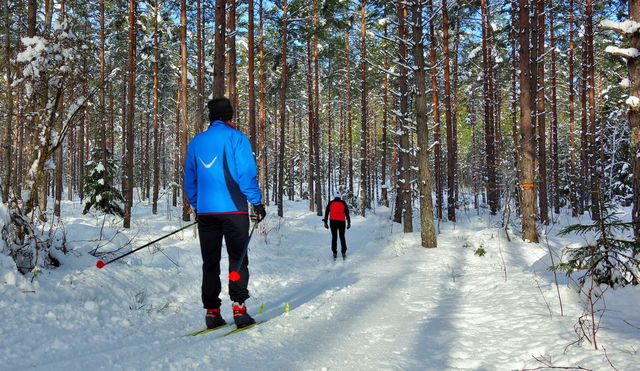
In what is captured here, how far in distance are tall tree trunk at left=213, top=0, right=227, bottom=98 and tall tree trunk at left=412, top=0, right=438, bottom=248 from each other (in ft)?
16.8

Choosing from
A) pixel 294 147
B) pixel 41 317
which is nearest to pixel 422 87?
pixel 41 317

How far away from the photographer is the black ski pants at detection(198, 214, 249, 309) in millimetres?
3662

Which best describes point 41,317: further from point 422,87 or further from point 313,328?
point 422,87

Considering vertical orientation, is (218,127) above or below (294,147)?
below

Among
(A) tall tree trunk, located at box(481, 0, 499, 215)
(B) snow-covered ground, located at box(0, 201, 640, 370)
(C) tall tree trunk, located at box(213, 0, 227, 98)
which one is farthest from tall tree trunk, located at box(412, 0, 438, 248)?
(A) tall tree trunk, located at box(481, 0, 499, 215)

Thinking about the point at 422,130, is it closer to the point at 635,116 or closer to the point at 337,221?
the point at 337,221

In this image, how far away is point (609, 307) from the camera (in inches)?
138

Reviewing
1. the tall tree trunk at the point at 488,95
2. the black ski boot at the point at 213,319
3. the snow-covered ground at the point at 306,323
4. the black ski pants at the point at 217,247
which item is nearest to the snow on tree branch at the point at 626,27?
the snow-covered ground at the point at 306,323

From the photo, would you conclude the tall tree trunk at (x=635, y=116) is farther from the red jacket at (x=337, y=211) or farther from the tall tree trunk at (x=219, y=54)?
the tall tree trunk at (x=219, y=54)

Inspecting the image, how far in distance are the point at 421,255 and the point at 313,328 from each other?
557 centimetres

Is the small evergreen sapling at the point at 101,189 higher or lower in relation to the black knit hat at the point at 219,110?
lower

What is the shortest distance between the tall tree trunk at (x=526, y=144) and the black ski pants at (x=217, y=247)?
9106mm

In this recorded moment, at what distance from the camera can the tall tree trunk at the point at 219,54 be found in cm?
914

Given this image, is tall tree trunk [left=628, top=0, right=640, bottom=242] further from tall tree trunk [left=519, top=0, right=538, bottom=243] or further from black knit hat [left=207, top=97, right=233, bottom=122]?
tall tree trunk [left=519, top=0, right=538, bottom=243]
